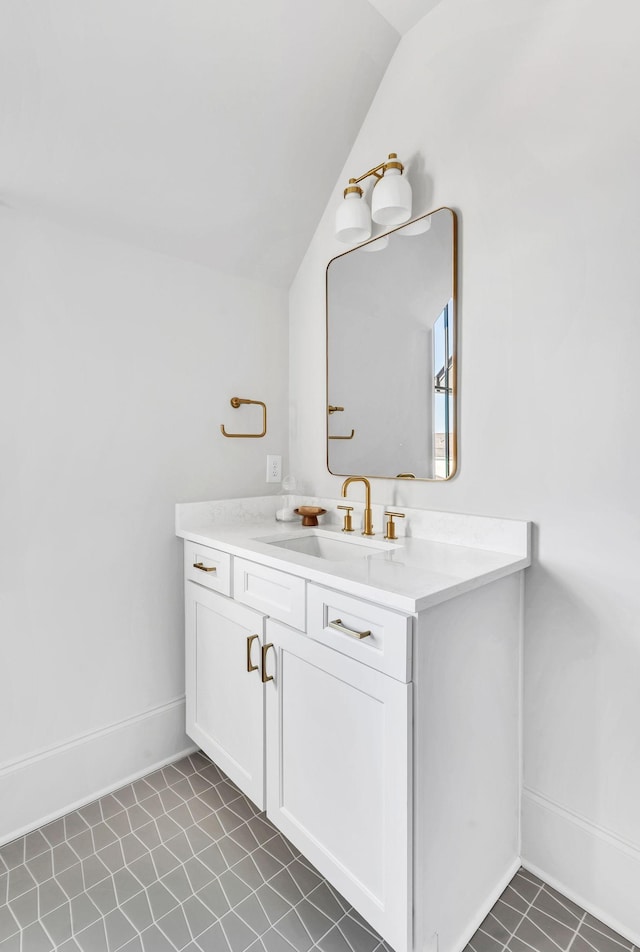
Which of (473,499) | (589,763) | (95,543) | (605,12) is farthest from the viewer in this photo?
(95,543)

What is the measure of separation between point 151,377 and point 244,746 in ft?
4.43

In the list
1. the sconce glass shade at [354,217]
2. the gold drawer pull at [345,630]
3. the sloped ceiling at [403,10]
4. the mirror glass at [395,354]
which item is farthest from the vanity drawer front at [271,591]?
the sloped ceiling at [403,10]

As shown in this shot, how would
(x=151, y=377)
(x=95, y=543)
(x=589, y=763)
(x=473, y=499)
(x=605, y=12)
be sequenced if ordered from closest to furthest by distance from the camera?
1. (x=605, y=12)
2. (x=589, y=763)
3. (x=473, y=499)
4. (x=95, y=543)
5. (x=151, y=377)

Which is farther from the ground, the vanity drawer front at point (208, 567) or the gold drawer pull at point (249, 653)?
the vanity drawer front at point (208, 567)

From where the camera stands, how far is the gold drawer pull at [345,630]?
1.13 m

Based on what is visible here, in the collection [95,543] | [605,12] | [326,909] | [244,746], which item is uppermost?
[605,12]

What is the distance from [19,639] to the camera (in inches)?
62.9

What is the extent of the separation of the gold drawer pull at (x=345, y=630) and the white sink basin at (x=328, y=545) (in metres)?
0.47

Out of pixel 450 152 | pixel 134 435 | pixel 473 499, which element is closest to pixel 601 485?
pixel 473 499

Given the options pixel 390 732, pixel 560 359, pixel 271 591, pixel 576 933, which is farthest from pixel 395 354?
pixel 576 933

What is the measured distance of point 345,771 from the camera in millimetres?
1206

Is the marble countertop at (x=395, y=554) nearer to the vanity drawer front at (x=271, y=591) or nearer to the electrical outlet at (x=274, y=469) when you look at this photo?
the vanity drawer front at (x=271, y=591)

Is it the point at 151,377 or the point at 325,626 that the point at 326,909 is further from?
the point at 151,377

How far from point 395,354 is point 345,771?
1326 millimetres
